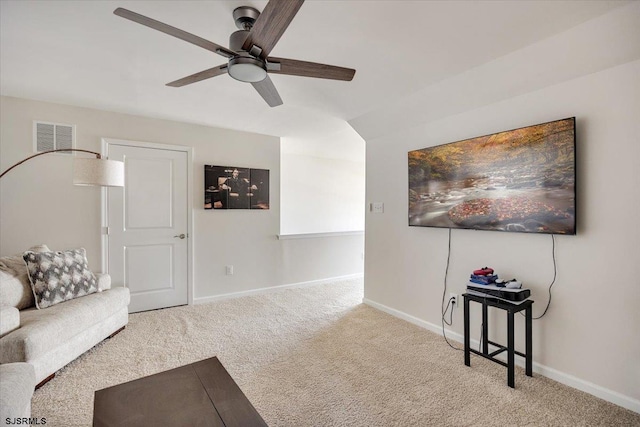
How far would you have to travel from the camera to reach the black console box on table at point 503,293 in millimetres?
2223

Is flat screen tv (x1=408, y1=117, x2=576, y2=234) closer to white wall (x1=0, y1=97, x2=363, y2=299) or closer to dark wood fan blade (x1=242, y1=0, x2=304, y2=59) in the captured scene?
dark wood fan blade (x1=242, y1=0, x2=304, y2=59)

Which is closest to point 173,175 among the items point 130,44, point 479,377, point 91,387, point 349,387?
point 130,44

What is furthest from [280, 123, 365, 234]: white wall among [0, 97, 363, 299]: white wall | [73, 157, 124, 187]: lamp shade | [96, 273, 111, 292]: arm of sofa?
[96, 273, 111, 292]: arm of sofa

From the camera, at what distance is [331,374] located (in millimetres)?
2328

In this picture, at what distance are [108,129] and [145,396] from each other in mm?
3218

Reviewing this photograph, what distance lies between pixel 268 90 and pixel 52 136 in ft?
9.08

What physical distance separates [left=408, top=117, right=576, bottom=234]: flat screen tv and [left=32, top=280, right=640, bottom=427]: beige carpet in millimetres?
1140

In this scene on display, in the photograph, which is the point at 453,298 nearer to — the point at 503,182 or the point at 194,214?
the point at 503,182

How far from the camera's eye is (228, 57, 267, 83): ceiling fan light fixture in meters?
1.63

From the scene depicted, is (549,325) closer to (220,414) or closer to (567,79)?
(567,79)

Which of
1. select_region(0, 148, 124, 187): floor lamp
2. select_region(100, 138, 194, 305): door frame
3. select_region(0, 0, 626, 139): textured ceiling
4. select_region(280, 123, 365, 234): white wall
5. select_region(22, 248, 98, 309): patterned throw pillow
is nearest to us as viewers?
select_region(0, 0, 626, 139): textured ceiling

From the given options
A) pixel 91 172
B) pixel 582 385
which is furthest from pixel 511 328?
pixel 91 172

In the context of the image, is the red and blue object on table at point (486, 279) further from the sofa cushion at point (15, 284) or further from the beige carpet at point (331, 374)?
the sofa cushion at point (15, 284)

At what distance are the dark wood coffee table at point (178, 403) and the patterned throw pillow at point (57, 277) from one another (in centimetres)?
160
